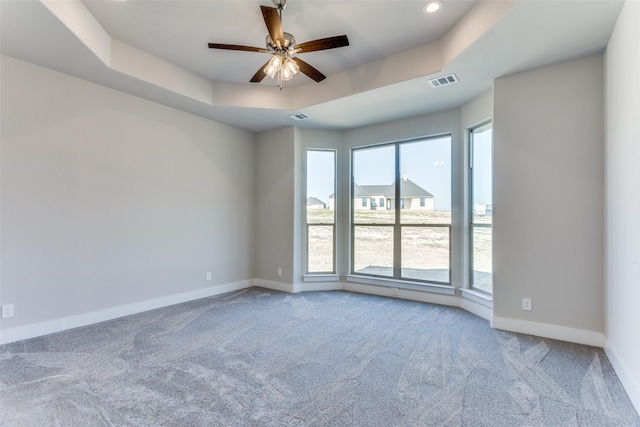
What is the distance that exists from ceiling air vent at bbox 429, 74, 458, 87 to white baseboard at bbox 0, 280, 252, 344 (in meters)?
4.33

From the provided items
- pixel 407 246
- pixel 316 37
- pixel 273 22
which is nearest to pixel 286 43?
pixel 273 22

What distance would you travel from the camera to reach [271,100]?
14.4ft

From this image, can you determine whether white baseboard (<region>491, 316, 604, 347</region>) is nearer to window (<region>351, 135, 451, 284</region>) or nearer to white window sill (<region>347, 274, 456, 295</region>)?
white window sill (<region>347, 274, 456, 295</region>)

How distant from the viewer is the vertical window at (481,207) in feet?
12.7

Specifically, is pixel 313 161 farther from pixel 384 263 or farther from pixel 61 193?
pixel 61 193

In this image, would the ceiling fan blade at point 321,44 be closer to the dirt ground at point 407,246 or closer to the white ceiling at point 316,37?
the white ceiling at point 316,37

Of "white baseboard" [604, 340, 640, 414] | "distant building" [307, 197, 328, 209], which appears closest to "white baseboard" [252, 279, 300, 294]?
"distant building" [307, 197, 328, 209]

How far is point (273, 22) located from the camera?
7.72 ft

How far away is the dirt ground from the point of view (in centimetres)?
407

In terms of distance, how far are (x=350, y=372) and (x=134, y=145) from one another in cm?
379

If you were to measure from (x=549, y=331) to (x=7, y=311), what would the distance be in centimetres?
543

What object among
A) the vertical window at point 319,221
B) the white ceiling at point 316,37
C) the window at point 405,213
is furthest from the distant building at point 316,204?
the white ceiling at point 316,37

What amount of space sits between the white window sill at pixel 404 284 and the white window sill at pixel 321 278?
229mm

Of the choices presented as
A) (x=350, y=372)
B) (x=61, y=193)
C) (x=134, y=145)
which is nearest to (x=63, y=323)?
(x=61, y=193)
